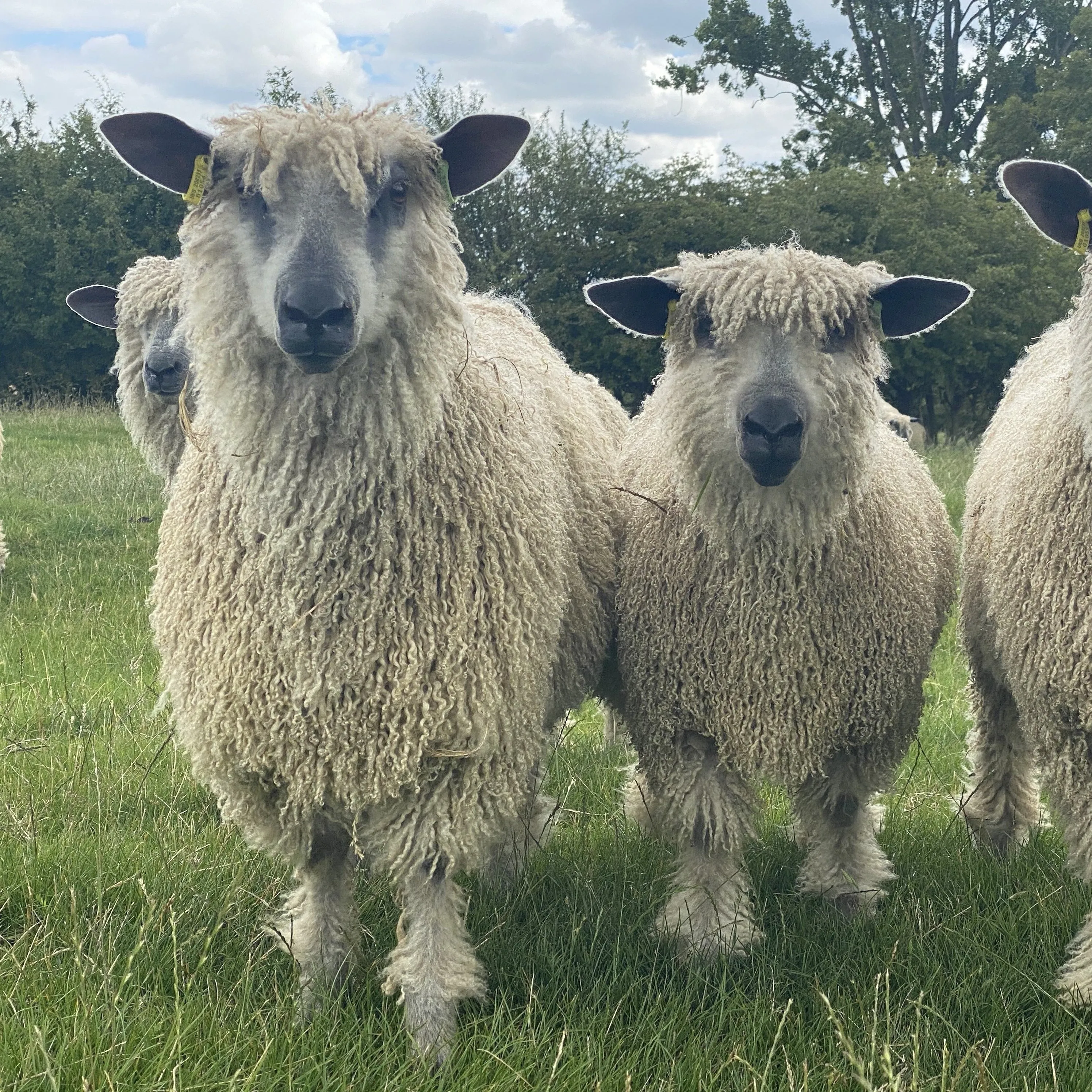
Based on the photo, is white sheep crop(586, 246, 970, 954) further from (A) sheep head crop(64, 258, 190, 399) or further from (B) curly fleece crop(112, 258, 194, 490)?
(B) curly fleece crop(112, 258, 194, 490)

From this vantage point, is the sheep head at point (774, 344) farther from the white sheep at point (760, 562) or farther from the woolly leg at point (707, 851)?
the woolly leg at point (707, 851)

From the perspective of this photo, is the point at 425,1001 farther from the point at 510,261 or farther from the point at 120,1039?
the point at 510,261

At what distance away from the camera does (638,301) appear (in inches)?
136

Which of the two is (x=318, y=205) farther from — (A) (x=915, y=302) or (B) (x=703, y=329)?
(A) (x=915, y=302)

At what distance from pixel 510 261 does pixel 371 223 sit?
68.1 feet

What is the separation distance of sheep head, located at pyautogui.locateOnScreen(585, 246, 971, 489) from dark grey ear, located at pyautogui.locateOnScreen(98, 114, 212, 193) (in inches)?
48.3

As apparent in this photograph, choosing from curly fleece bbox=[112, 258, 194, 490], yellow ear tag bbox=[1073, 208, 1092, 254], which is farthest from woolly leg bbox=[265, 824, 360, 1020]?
curly fleece bbox=[112, 258, 194, 490]

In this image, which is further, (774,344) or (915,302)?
(915,302)

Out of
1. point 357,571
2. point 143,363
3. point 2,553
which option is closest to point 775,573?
point 357,571

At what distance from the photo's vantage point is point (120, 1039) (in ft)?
8.71

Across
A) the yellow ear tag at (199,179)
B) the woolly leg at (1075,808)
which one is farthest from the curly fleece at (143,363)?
A: the woolly leg at (1075,808)

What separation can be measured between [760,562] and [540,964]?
1408 mm

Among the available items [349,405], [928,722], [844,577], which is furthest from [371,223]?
[928,722]

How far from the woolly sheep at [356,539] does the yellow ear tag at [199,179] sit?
0.9 inches
